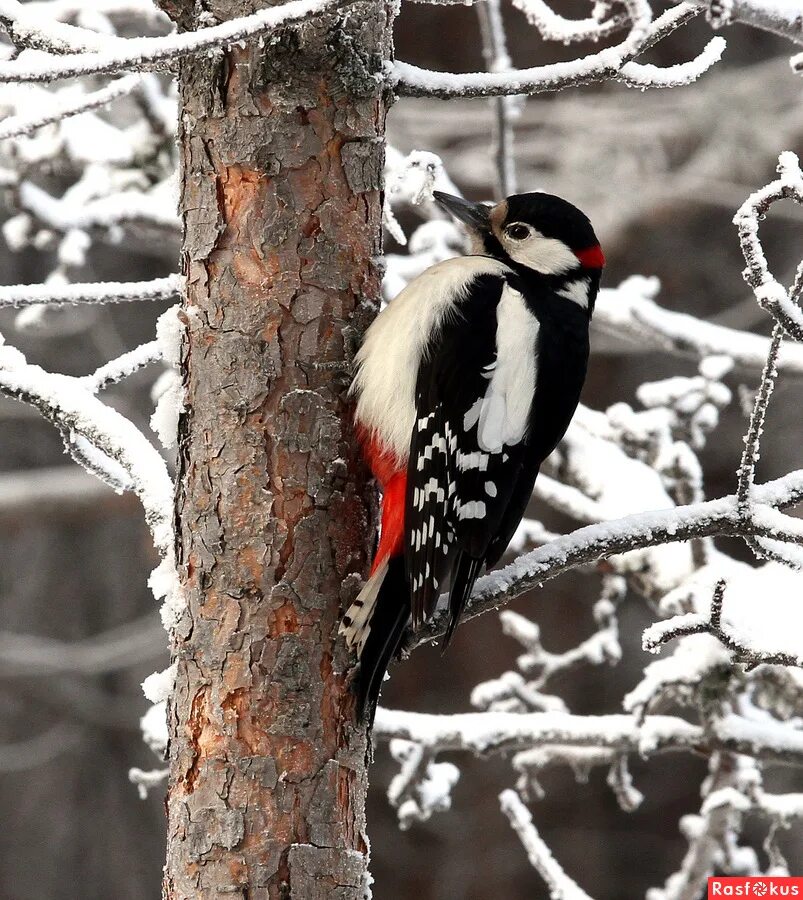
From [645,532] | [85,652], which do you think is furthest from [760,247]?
[85,652]

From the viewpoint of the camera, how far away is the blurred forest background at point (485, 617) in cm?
596

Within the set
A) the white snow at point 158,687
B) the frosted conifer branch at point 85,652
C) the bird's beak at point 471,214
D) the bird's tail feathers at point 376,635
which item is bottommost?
the frosted conifer branch at point 85,652

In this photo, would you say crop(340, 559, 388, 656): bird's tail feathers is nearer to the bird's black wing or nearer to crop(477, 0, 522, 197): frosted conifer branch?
the bird's black wing

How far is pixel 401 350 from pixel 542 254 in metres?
0.53

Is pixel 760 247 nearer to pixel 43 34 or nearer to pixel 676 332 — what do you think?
pixel 43 34

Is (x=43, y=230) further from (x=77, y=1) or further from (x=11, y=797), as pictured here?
(x=11, y=797)

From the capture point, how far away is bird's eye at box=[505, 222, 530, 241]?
7.61ft

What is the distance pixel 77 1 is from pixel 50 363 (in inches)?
133

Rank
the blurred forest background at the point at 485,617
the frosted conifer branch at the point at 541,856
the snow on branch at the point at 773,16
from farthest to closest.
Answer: the blurred forest background at the point at 485,617
the frosted conifer branch at the point at 541,856
the snow on branch at the point at 773,16

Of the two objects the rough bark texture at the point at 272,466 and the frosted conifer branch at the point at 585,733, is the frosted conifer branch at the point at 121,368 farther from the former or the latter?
the frosted conifer branch at the point at 585,733

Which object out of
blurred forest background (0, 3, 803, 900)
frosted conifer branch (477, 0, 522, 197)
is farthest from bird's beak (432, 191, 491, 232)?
blurred forest background (0, 3, 803, 900)

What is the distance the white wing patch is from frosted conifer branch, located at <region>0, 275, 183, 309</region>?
1.83 feet

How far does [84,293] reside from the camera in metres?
2.11

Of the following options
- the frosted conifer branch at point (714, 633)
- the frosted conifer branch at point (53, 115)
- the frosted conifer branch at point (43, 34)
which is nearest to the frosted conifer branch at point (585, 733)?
the frosted conifer branch at point (714, 633)
